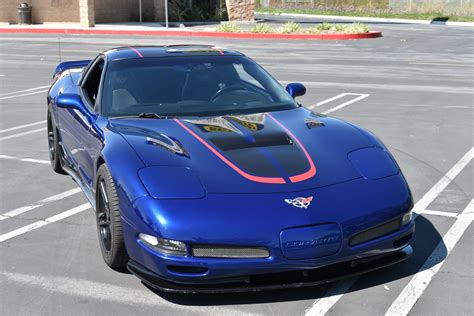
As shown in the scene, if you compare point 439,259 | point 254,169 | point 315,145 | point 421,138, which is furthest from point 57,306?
point 421,138

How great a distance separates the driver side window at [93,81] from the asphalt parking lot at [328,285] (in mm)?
1027

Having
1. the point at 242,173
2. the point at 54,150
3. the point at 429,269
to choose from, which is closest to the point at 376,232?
the point at 429,269

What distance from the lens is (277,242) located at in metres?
4.00

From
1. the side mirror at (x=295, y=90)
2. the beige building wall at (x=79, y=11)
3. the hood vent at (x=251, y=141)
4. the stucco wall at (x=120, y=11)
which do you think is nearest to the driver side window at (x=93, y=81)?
the side mirror at (x=295, y=90)

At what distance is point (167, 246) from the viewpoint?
13.3 ft

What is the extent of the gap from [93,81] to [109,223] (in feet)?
7.11

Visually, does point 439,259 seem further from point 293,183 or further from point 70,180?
point 70,180

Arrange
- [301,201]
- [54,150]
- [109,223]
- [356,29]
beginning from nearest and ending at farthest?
[301,201]
[109,223]
[54,150]
[356,29]

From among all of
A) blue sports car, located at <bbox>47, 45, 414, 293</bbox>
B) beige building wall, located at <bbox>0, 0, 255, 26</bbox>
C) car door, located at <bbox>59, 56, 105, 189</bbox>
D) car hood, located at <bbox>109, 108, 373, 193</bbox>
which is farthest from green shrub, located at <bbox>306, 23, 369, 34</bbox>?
car hood, located at <bbox>109, 108, 373, 193</bbox>

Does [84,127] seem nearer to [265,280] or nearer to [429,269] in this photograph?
[265,280]

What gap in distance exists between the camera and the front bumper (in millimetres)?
4086

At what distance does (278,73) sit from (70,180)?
9.87 metres

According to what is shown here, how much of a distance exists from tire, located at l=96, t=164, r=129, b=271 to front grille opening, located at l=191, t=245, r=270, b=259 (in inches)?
27.7

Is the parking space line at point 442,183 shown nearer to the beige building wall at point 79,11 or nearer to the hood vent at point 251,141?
the hood vent at point 251,141
